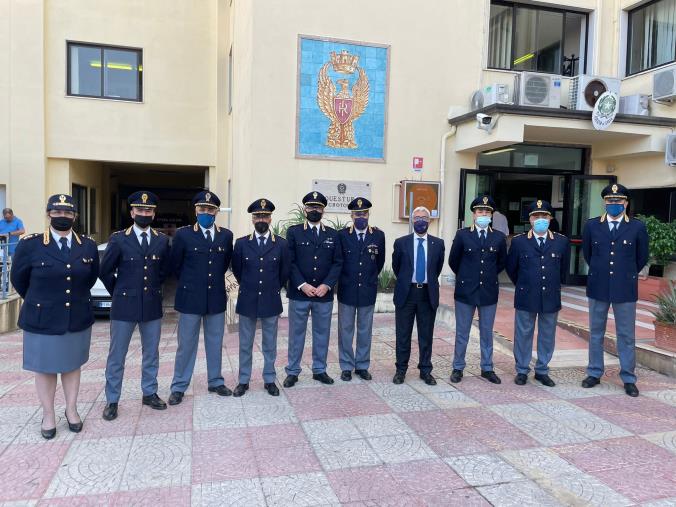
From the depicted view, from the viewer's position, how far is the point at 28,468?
3465 mm

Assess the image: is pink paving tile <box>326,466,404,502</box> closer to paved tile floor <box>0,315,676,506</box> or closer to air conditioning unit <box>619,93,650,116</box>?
paved tile floor <box>0,315,676,506</box>

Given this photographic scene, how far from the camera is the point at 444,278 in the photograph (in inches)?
414

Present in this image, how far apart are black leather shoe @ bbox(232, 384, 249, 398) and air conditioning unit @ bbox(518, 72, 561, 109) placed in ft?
23.9

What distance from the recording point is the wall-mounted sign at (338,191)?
987cm

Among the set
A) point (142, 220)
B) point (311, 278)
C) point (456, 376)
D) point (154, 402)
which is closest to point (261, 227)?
point (311, 278)

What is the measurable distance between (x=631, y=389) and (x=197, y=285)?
166 inches

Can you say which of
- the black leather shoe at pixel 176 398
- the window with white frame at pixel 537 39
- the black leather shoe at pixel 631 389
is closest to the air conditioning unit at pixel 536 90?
the window with white frame at pixel 537 39

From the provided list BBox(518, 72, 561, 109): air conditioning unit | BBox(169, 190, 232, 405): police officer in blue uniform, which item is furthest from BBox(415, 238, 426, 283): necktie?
BBox(518, 72, 561, 109): air conditioning unit

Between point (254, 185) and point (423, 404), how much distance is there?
19.7 feet

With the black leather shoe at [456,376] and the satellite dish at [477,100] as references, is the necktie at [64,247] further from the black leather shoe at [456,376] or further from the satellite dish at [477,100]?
the satellite dish at [477,100]

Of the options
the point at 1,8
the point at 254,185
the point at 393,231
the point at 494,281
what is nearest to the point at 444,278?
the point at 393,231

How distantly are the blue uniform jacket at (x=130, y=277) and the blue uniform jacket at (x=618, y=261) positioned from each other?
13.8ft

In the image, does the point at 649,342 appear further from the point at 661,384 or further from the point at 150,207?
the point at 150,207

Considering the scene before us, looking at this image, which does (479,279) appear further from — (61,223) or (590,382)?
(61,223)
